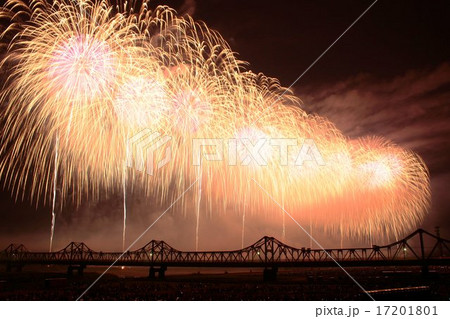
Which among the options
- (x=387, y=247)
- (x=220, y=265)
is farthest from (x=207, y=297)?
(x=387, y=247)

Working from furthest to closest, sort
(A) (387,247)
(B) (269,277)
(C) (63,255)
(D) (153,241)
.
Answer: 1. (C) (63,255)
2. (D) (153,241)
3. (A) (387,247)
4. (B) (269,277)

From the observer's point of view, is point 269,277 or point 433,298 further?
point 269,277
